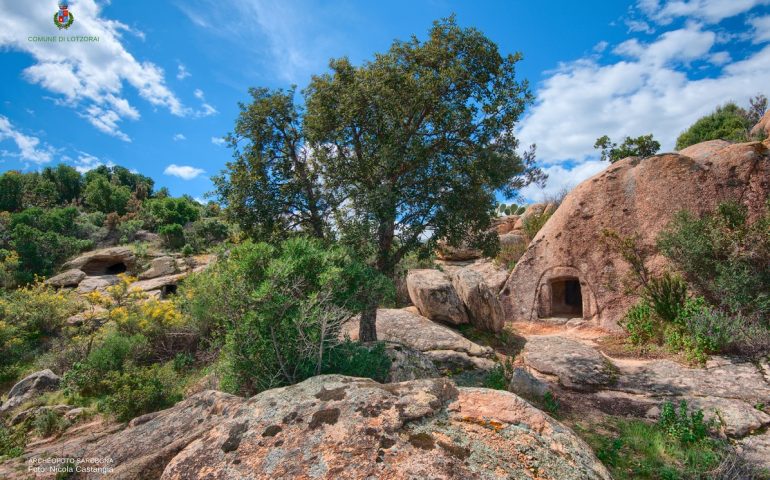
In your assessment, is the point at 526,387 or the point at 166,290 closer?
the point at 526,387

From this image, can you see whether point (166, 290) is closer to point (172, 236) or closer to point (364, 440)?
point (172, 236)

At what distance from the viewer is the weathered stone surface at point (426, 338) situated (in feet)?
36.1

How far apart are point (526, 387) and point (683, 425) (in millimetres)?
2851

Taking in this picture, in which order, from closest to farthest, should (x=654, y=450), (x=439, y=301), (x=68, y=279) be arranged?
1. (x=654, y=450)
2. (x=439, y=301)
3. (x=68, y=279)

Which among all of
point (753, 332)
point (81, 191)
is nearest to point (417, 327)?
point (753, 332)

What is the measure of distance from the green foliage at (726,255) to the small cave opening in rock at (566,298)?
15.5 ft

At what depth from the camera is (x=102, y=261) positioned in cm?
3027

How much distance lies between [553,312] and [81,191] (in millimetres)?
65596

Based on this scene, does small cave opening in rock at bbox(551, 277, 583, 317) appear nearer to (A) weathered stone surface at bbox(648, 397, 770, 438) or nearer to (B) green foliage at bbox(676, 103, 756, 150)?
(A) weathered stone surface at bbox(648, 397, 770, 438)

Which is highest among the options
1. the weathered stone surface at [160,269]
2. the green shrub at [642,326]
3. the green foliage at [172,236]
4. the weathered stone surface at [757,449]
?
the green foliage at [172,236]

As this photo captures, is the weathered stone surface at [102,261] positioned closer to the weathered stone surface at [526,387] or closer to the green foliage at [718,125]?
the weathered stone surface at [526,387]

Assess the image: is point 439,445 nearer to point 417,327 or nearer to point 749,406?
point 749,406

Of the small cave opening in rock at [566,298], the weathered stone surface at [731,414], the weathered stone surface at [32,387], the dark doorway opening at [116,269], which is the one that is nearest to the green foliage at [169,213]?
the dark doorway opening at [116,269]

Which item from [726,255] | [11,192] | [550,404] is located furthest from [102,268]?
[726,255]
